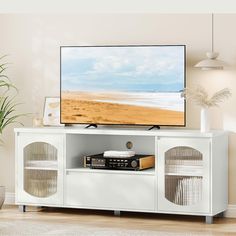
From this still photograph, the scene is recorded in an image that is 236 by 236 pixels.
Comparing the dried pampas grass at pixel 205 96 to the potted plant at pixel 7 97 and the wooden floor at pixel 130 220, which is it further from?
the potted plant at pixel 7 97

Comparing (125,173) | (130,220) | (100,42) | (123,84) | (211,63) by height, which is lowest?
(130,220)

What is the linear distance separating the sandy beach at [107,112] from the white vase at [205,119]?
0.23m

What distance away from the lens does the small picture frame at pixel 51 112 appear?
200 inches

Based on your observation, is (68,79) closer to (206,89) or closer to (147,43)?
(147,43)

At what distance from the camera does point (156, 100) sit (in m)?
4.68

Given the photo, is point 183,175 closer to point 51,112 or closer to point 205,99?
point 205,99

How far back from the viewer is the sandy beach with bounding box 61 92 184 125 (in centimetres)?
469

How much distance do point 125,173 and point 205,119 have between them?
0.83 metres

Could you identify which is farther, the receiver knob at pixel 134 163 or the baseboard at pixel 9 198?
the baseboard at pixel 9 198

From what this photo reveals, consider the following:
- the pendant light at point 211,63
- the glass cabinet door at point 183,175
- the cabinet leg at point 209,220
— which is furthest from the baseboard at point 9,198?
the pendant light at point 211,63

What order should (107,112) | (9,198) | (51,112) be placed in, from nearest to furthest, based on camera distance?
(107,112), (51,112), (9,198)

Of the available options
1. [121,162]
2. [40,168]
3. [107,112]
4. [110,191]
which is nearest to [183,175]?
[121,162]

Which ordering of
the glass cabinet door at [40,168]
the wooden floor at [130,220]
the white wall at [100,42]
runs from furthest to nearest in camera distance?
the glass cabinet door at [40,168] → the white wall at [100,42] → the wooden floor at [130,220]

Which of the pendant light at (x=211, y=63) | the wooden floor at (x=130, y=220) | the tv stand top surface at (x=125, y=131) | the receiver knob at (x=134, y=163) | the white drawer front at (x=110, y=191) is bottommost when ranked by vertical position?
the wooden floor at (x=130, y=220)
